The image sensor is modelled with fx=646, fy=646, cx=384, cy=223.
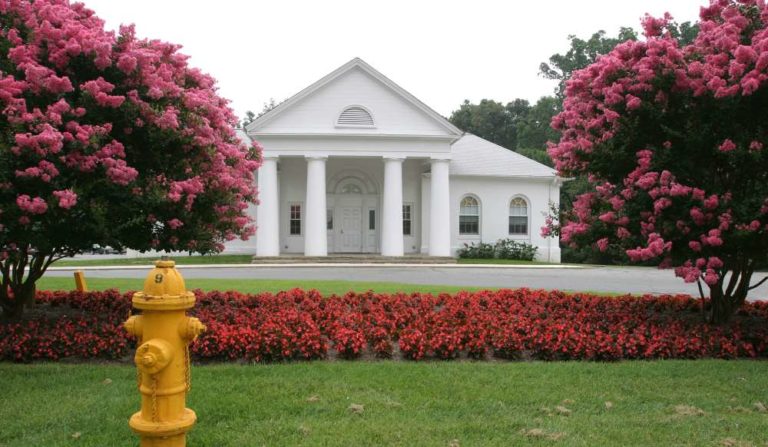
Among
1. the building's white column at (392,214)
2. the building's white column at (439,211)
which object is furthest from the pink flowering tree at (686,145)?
the building's white column at (439,211)

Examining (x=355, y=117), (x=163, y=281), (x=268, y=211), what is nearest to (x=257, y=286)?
(x=163, y=281)

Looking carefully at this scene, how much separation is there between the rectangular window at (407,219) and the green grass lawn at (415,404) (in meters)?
24.1

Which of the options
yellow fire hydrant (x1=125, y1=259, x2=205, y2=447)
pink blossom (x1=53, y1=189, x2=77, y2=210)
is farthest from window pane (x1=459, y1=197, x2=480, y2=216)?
yellow fire hydrant (x1=125, y1=259, x2=205, y2=447)

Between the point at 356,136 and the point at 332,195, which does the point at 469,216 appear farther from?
the point at 356,136

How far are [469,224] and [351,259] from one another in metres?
7.43

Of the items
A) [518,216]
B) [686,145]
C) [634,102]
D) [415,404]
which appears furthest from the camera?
[518,216]

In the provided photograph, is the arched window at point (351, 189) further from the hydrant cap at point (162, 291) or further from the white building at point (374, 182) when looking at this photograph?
the hydrant cap at point (162, 291)

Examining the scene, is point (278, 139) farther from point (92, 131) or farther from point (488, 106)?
point (488, 106)

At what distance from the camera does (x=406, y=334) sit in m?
7.38

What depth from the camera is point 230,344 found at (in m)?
6.97

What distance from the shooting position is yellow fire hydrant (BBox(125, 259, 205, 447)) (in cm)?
332

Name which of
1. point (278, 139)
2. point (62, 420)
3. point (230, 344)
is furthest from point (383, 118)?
point (62, 420)

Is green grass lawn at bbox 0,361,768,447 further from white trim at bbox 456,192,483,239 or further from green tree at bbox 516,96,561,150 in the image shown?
green tree at bbox 516,96,561,150

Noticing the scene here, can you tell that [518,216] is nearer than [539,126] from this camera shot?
Yes
